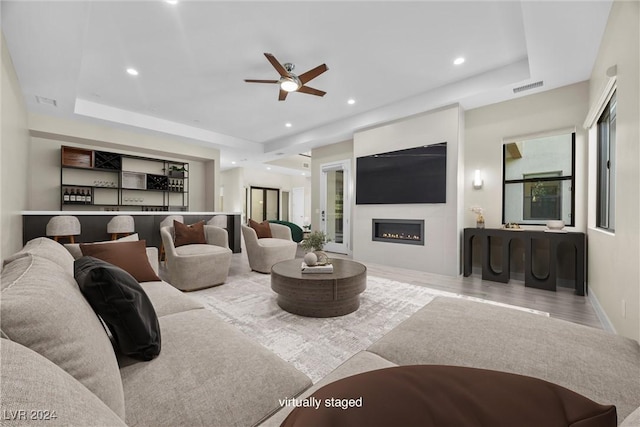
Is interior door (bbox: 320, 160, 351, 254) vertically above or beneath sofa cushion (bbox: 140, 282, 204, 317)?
above

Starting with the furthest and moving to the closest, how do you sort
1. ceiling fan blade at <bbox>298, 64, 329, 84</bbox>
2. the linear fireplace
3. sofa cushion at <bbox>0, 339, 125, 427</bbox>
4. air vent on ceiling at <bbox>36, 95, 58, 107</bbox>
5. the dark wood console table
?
the linear fireplace → air vent on ceiling at <bbox>36, 95, 58, 107</bbox> → the dark wood console table → ceiling fan blade at <bbox>298, 64, 329, 84</bbox> → sofa cushion at <bbox>0, 339, 125, 427</bbox>

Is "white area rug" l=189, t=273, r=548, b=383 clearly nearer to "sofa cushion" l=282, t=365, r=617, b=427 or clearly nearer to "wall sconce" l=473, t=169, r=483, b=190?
"sofa cushion" l=282, t=365, r=617, b=427

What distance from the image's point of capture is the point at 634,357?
106cm

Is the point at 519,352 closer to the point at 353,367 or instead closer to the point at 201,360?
the point at 353,367

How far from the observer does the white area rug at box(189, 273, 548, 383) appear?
6.01 ft

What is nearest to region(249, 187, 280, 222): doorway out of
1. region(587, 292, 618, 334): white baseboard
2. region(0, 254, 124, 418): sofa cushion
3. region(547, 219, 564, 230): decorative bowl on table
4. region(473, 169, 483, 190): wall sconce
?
region(473, 169, 483, 190): wall sconce

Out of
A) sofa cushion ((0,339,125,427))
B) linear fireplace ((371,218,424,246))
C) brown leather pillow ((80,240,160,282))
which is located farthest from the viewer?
linear fireplace ((371,218,424,246))

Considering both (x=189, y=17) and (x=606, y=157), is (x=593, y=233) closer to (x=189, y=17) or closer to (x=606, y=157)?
(x=606, y=157)

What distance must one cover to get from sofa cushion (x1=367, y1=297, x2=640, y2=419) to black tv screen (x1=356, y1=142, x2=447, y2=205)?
10.3 ft

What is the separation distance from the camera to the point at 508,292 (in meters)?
3.30

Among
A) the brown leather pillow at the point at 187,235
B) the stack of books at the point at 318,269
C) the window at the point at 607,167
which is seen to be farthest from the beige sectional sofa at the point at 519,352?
the brown leather pillow at the point at 187,235

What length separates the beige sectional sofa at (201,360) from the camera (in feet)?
1.55

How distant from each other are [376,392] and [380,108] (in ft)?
16.2

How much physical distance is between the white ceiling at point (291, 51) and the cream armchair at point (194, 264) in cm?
220
